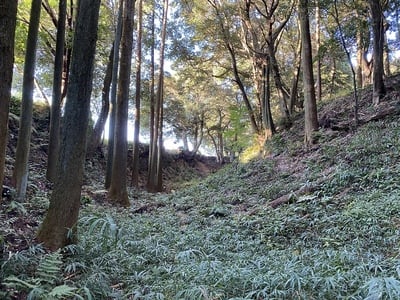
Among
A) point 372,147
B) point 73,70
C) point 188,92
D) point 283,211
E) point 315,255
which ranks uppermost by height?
point 188,92

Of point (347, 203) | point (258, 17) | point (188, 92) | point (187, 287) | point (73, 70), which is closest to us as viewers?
point (187, 287)

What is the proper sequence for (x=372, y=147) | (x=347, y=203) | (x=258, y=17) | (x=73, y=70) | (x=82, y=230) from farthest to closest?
(x=258, y=17)
(x=372, y=147)
(x=347, y=203)
(x=82, y=230)
(x=73, y=70)

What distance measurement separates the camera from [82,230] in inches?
A: 199

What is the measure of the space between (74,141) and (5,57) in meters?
1.29

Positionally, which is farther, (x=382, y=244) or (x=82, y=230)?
(x=82, y=230)

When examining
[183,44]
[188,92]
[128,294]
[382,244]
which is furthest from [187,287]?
[188,92]

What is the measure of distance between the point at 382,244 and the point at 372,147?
4040mm

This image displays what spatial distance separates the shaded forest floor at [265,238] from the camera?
2.81 m

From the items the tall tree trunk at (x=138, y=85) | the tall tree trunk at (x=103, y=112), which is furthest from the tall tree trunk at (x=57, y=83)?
the tall tree trunk at (x=138, y=85)

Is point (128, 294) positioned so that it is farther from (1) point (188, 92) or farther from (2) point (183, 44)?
(1) point (188, 92)

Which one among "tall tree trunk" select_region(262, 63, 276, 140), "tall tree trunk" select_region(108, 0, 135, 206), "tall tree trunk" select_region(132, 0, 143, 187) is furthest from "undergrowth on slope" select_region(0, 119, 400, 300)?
"tall tree trunk" select_region(132, 0, 143, 187)

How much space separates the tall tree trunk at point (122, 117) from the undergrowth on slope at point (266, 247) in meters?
1.12

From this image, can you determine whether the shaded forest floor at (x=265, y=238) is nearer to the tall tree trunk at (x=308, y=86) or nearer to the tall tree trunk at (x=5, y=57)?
the tall tree trunk at (x=308, y=86)

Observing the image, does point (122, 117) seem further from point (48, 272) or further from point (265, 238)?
point (48, 272)
